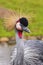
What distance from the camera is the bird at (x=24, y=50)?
976 centimetres

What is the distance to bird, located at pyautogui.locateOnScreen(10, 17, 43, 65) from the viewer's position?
976cm

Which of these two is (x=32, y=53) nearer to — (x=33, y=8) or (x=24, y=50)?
(x=24, y=50)

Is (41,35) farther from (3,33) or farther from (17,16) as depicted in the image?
(17,16)

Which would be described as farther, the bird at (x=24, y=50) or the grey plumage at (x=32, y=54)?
the grey plumage at (x=32, y=54)

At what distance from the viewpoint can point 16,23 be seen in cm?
982

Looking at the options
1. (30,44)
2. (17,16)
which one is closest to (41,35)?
(30,44)

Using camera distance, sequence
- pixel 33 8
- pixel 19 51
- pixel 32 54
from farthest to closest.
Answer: pixel 33 8
pixel 32 54
pixel 19 51

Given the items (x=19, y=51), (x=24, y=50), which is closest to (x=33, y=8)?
(x=24, y=50)

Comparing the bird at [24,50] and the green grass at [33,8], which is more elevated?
the bird at [24,50]

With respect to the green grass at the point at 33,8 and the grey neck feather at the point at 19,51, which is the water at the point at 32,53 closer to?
the grey neck feather at the point at 19,51

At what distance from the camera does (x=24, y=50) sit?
10.5m

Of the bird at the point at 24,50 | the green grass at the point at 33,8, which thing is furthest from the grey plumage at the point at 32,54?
the green grass at the point at 33,8

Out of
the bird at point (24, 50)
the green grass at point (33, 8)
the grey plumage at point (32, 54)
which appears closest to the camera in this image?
the bird at point (24, 50)

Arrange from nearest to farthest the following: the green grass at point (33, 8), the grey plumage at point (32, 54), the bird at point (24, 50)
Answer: the bird at point (24, 50), the grey plumage at point (32, 54), the green grass at point (33, 8)
